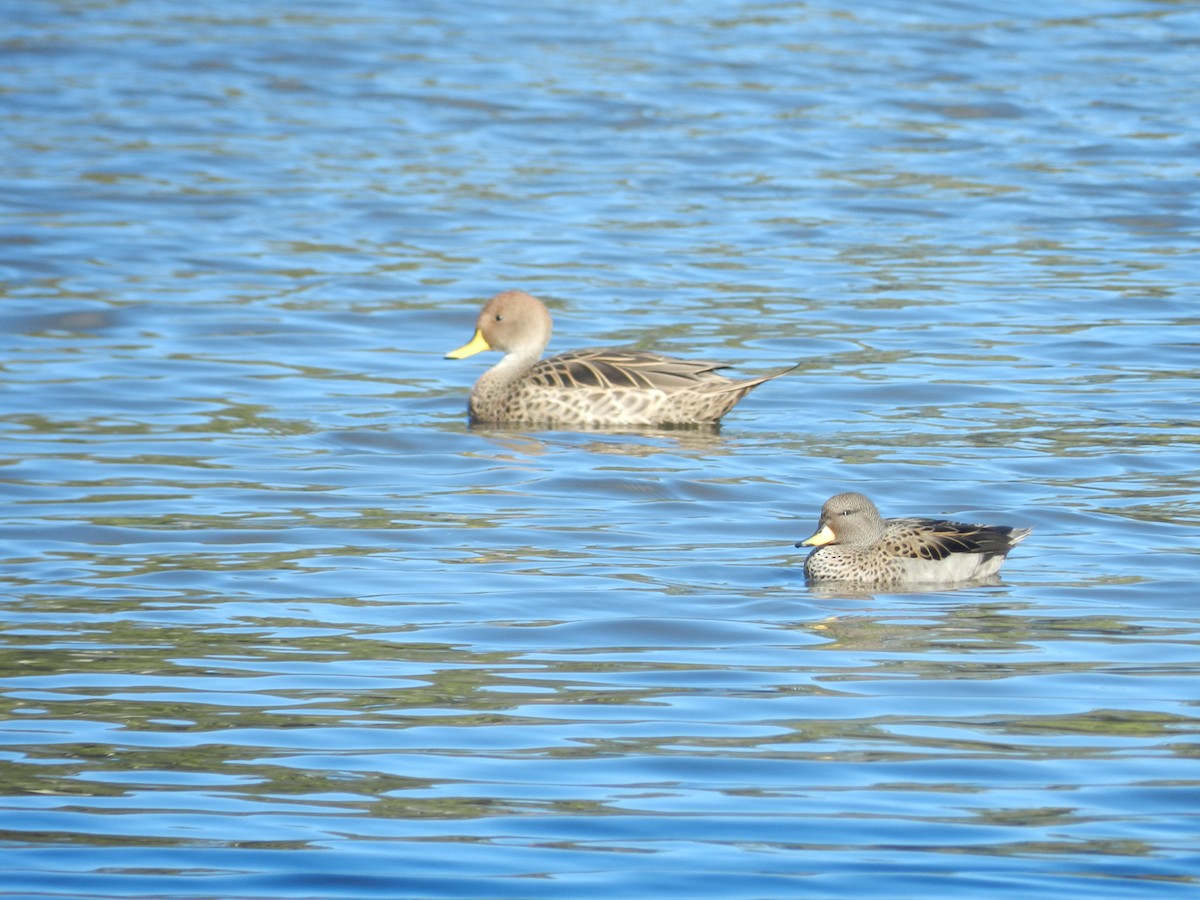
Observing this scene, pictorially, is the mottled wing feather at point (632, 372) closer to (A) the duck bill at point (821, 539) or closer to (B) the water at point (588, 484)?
(B) the water at point (588, 484)

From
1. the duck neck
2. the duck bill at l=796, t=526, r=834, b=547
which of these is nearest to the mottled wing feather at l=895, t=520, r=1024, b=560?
the duck bill at l=796, t=526, r=834, b=547

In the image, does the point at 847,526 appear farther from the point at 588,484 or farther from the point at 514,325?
the point at 514,325

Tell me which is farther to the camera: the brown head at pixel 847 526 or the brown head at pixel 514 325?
the brown head at pixel 514 325

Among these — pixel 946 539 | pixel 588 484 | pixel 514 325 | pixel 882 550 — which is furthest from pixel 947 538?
pixel 514 325

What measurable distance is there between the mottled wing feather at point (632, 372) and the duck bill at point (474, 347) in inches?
29.4

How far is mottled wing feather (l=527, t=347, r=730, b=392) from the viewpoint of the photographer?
12266 millimetres

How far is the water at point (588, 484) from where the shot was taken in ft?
19.8

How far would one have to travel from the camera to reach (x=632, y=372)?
486 inches

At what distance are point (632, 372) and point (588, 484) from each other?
162 centimetres

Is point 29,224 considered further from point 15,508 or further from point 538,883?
point 538,883

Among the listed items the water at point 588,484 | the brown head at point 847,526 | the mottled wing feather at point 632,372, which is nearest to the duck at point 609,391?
the mottled wing feather at point 632,372

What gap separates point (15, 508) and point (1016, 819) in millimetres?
5477

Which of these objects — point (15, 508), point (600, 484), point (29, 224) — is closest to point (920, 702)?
point (600, 484)

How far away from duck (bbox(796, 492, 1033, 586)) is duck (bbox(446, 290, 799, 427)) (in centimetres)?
331
